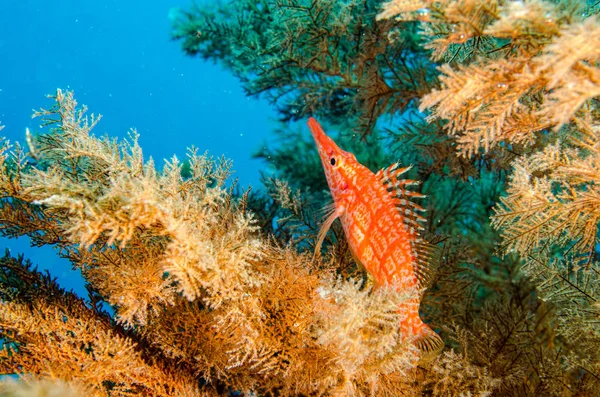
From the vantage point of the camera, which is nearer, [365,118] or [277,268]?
[277,268]

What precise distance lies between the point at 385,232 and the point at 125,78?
13250 centimetres

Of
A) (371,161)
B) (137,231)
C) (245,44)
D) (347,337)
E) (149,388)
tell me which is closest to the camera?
(347,337)

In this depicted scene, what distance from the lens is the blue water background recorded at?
96.8m

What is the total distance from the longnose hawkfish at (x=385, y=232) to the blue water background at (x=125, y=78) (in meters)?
85.3

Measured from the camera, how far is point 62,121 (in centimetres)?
258

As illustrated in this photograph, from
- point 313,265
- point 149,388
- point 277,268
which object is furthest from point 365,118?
point 149,388

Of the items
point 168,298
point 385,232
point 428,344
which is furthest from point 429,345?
point 168,298

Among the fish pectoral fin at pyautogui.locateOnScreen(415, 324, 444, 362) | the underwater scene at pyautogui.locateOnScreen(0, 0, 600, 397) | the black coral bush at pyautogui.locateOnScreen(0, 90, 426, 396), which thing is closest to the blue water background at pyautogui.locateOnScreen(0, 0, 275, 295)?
the underwater scene at pyautogui.locateOnScreen(0, 0, 600, 397)

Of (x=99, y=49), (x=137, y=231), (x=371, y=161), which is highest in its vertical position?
(x=99, y=49)

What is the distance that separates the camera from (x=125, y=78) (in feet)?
379

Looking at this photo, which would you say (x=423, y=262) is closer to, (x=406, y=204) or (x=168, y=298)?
(x=406, y=204)

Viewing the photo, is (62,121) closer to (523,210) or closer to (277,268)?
(277,268)

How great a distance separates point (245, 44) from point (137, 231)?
16.8 feet

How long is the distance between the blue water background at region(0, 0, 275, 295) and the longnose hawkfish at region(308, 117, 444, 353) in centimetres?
8534
